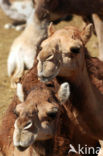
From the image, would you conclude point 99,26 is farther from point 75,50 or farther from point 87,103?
point 75,50

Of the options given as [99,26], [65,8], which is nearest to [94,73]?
[65,8]

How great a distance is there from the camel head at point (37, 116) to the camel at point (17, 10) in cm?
786

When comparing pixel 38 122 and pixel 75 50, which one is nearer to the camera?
pixel 38 122

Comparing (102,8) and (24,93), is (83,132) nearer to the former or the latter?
(24,93)

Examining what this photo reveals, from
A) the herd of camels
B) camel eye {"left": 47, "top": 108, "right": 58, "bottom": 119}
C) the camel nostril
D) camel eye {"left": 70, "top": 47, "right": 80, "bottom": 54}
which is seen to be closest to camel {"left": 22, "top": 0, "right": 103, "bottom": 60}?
the herd of camels

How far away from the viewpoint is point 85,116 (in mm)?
3928

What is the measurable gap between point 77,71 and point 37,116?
68 centimetres

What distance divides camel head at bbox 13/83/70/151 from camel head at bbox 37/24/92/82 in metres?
0.15

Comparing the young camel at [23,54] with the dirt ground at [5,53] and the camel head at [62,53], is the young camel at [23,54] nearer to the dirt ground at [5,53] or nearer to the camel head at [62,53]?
the dirt ground at [5,53]

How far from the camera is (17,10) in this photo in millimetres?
11305

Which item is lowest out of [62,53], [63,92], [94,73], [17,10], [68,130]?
[68,130]

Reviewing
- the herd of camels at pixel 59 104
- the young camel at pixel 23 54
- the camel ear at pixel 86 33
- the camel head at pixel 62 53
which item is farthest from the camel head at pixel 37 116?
the young camel at pixel 23 54

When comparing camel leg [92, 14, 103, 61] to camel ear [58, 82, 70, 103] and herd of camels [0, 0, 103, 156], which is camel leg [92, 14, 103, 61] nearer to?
herd of camels [0, 0, 103, 156]

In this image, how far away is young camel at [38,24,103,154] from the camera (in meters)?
3.52
